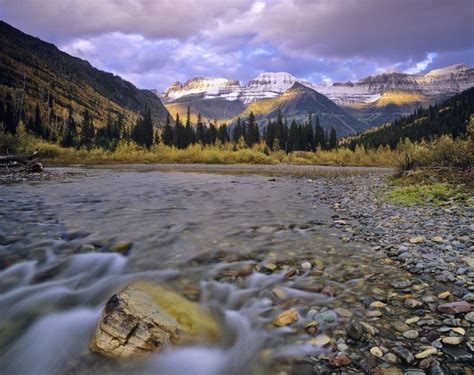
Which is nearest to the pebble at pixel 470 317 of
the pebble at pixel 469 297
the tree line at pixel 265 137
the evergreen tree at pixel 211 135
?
the pebble at pixel 469 297

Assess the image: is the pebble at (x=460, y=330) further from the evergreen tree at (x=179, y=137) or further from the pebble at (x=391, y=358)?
the evergreen tree at (x=179, y=137)

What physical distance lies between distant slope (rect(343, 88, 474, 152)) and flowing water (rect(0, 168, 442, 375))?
117657 mm

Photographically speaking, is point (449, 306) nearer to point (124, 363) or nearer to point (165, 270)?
point (124, 363)

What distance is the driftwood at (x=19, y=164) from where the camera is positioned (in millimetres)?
29922

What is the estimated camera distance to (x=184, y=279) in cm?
586

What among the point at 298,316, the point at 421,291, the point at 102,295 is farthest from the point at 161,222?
the point at 421,291

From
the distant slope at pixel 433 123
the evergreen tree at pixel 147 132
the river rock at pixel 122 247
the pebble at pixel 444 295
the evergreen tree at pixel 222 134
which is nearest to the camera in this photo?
the pebble at pixel 444 295

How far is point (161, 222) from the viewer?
10422 millimetres

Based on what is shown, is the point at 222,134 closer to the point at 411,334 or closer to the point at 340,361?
the point at 411,334

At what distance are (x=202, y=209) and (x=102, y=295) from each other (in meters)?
7.72

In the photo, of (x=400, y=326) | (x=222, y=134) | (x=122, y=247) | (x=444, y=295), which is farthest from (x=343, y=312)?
(x=222, y=134)

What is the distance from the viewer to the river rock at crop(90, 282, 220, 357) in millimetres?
3756

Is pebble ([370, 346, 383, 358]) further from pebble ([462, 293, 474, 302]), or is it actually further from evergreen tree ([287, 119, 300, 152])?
evergreen tree ([287, 119, 300, 152])

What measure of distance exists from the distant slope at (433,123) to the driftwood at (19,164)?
107387 mm
